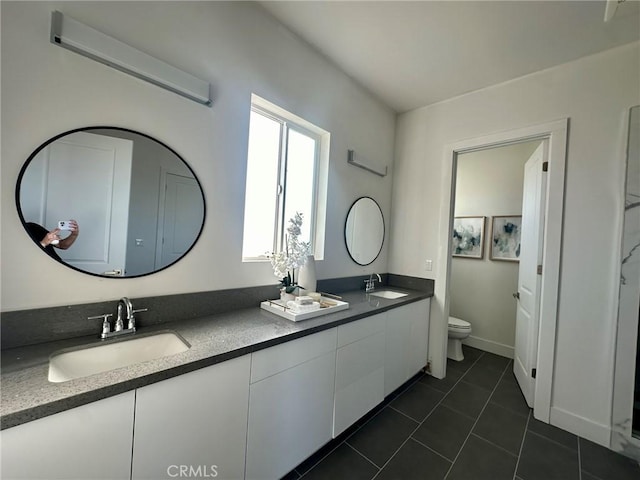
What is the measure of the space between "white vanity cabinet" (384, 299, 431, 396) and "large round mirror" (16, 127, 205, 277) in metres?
1.64

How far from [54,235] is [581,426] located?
3.42 meters

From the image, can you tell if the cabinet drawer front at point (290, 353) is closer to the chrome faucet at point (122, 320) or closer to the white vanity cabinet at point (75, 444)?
the white vanity cabinet at point (75, 444)

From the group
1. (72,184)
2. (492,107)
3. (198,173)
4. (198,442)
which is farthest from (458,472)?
(492,107)

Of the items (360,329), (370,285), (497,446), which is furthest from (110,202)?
(497,446)

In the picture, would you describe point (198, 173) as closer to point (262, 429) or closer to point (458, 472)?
point (262, 429)

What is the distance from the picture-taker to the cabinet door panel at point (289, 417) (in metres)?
1.20

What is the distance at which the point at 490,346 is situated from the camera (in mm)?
3178

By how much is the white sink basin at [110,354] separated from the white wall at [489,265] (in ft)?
9.72

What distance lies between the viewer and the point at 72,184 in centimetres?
110

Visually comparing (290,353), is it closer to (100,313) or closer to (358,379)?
(358,379)

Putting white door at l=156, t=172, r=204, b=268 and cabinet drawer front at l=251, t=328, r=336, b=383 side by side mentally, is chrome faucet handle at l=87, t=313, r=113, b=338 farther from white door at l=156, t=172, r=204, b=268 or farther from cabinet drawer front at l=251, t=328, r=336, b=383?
cabinet drawer front at l=251, t=328, r=336, b=383

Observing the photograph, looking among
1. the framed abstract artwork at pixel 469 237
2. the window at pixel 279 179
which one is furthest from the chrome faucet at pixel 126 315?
the framed abstract artwork at pixel 469 237

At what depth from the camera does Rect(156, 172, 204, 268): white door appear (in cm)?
135


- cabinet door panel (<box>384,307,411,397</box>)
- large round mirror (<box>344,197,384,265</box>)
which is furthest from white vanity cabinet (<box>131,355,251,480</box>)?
large round mirror (<box>344,197,384,265</box>)
